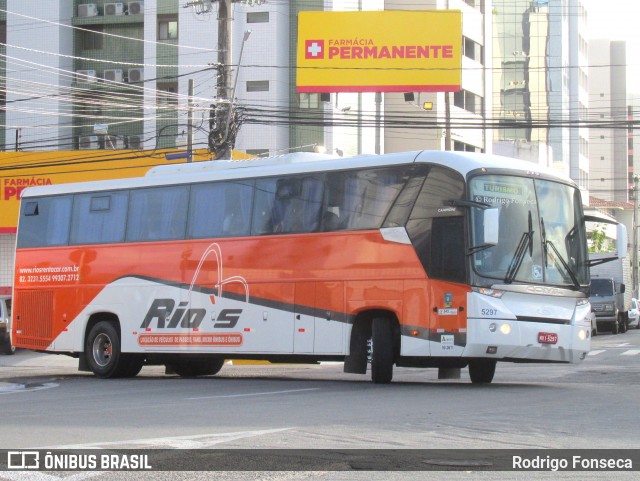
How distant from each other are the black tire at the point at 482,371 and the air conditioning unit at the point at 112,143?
1401 inches

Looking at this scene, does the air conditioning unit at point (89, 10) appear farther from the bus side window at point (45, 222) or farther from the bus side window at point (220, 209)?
the bus side window at point (220, 209)

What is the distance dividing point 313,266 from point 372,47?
31.6 m

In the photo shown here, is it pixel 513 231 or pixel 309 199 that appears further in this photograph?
pixel 309 199

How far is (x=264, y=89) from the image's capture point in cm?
5125

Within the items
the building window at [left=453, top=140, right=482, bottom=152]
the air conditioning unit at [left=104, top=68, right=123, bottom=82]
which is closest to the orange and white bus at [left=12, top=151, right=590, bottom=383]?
the air conditioning unit at [left=104, top=68, right=123, bottom=82]

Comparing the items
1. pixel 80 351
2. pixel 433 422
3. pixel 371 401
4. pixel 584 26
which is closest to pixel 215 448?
pixel 433 422

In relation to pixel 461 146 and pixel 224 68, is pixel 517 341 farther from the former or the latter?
pixel 461 146

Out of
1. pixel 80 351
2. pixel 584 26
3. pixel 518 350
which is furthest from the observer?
pixel 584 26

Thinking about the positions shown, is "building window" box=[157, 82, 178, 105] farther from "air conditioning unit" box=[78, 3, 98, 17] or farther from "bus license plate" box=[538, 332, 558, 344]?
"bus license plate" box=[538, 332, 558, 344]

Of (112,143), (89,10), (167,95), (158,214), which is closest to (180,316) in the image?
(158,214)

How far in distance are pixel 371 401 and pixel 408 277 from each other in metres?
3.31

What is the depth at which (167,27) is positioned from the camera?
52812 millimetres

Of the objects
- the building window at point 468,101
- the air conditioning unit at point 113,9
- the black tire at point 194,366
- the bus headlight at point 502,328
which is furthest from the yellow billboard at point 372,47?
the bus headlight at point 502,328

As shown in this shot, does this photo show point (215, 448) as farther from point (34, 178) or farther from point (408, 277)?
point (34, 178)
